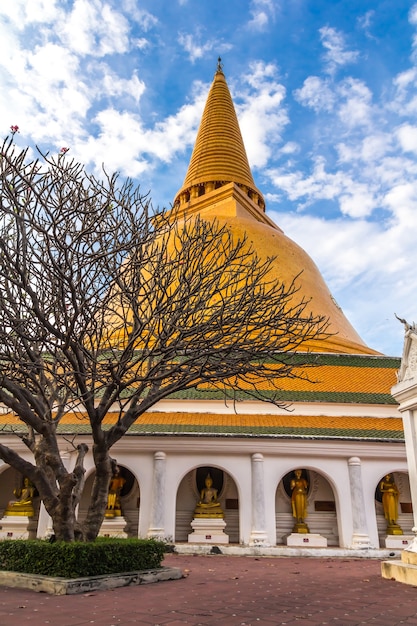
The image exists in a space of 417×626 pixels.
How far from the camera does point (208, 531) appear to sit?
13.1 metres

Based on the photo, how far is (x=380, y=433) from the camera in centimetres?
1410

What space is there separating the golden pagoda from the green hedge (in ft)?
31.8

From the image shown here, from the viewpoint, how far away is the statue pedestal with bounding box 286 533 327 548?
→ 13.1 meters

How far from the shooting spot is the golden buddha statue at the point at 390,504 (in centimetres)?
1356

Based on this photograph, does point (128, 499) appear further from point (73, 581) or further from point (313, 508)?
point (73, 581)

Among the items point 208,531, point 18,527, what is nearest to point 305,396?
point 208,531

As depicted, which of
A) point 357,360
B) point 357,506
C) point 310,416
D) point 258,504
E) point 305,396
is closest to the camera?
point 258,504

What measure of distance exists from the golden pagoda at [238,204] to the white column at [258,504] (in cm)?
577

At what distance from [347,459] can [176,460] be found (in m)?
4.57

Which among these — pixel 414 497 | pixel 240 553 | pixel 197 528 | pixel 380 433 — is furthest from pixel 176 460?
pixel 414 497

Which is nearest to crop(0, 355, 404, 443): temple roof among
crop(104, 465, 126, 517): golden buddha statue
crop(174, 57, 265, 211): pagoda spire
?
crop(104, 465, 126, 517): golden buddha statue

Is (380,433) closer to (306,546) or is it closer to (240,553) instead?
(306,546)

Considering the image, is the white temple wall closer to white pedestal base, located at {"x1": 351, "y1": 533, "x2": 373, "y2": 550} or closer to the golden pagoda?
white pedestal base, located at {"x1": 351, "y1": 533, "x2": 373, "y2": 550}

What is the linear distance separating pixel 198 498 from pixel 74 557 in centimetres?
775
